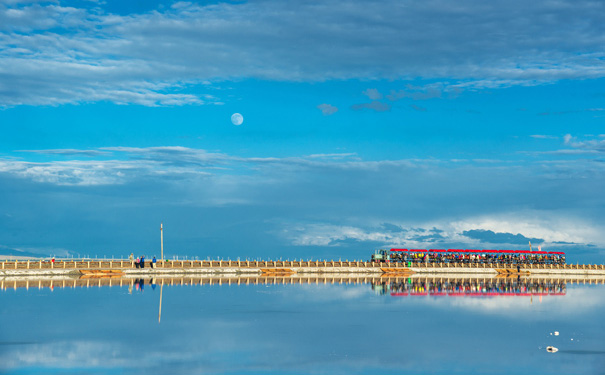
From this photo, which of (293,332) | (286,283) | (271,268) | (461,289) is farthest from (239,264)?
(293,332)

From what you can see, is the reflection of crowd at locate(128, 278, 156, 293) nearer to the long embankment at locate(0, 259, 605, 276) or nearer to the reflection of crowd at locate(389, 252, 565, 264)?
the long embankment at locate(0, 259, 605, 276)

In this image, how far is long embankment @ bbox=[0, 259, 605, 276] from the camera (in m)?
110

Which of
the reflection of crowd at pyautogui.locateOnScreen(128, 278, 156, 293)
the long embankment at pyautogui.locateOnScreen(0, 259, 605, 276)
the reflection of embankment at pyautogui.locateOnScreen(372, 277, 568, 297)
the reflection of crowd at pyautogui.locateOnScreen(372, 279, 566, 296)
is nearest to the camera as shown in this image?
the reflection of crowd at pyautogui.locateOnScreen(128, 278, 156, 293)

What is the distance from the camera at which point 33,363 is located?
3756cm

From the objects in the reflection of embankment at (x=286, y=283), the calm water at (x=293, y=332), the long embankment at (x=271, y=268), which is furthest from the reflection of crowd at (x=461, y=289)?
the long embankment at (x=271, y=268)

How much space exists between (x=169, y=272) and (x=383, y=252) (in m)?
44.3

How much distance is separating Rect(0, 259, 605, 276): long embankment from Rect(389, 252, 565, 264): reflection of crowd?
7.65 ft

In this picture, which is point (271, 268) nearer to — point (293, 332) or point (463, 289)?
point (463, 289)

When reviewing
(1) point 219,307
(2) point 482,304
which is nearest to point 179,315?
(1) point 219,307

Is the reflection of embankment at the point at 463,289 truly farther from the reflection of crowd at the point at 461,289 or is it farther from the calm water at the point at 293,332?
the calm water at the point at 293,332

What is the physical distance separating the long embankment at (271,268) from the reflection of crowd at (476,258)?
2.33m

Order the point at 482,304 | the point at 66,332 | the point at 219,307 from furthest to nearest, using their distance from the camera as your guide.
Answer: the point at 482,304 < the point at 219,307 < the point at 66,332

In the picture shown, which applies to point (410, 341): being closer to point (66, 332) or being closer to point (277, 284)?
point (66, 332)

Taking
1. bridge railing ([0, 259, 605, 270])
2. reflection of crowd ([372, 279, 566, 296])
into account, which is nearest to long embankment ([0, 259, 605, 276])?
bridge railing ([0, 259, 605, 270])
